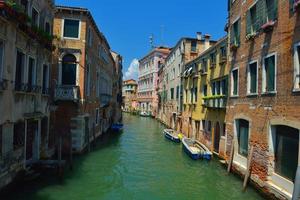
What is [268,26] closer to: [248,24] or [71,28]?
[248,24]

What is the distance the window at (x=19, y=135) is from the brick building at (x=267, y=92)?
25.4ft

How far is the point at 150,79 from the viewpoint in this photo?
182 feet

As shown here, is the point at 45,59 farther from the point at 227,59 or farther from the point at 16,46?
the point at 227,59

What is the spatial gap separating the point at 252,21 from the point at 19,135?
9.05 metres

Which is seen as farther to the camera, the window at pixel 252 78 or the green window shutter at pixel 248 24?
the green window shutter at pixel 248 24

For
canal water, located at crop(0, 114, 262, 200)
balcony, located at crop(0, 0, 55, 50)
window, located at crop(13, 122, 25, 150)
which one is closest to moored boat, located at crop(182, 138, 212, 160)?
canal water, located at crop(0, 114, 262, 200)

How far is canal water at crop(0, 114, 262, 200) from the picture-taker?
9.70 m

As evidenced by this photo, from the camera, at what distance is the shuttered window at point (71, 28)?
15.1 metres

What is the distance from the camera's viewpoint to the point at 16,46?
9203 mm

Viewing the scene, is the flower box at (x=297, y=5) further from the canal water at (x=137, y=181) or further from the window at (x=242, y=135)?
the canal water at (x=137, y=181)

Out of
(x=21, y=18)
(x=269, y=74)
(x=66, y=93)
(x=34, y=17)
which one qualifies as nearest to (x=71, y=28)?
(x=66, y=93)

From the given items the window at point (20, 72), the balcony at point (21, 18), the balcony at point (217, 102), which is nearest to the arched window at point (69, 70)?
the balcony at point (21, 18)

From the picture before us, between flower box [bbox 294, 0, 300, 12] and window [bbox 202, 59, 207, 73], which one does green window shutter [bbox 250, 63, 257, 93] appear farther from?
window [bbox 202, 59, 207, 73]

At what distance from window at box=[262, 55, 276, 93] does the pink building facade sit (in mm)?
39009
